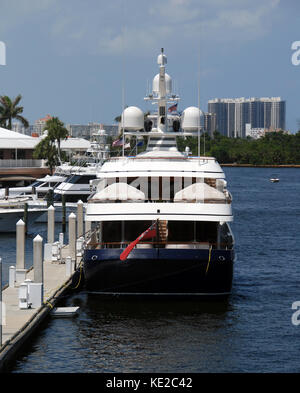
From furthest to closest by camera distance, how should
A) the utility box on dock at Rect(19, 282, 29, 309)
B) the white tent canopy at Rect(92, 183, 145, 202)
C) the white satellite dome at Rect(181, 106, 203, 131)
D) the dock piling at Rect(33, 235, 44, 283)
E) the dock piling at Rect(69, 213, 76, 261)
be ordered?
the white satellite dome at Rect(181, 106, 203, 131) → the dock piling at Rect(69, 213, 76, 261) → the white tent canopy at Rect(92, 183, 145, 202) → the dock piling at Rect(33, 235, 44, 283) → the utility box on dock at Rect(19, 282, 29, 309)

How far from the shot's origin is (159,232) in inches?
1089

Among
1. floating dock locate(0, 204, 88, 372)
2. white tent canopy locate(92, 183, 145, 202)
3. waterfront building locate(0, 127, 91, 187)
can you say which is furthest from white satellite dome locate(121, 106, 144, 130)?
waterfront building locate(0, 127, 91, 187)

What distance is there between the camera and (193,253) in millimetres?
26344

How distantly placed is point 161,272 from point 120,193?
354 cm

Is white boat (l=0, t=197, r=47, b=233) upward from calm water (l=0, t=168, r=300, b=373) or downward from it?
upward

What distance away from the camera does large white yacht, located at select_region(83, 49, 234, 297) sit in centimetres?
2648

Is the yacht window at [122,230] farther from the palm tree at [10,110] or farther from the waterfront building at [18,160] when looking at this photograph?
the palm tree at [10,110]

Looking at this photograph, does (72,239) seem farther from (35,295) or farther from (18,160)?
(18,160)

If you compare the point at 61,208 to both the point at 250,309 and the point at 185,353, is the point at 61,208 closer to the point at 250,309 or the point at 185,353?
the point at 250,309

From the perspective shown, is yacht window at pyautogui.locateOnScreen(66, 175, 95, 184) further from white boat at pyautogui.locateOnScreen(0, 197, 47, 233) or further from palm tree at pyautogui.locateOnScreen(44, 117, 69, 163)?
palm tree at pyautogui.locateOnScreen(44, 117, 69, 163)

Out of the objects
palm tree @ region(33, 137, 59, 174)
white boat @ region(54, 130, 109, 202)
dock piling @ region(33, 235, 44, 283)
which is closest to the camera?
dock piling @ region(33, 235, 44, 283)

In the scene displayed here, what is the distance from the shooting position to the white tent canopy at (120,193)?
92.0 feet
